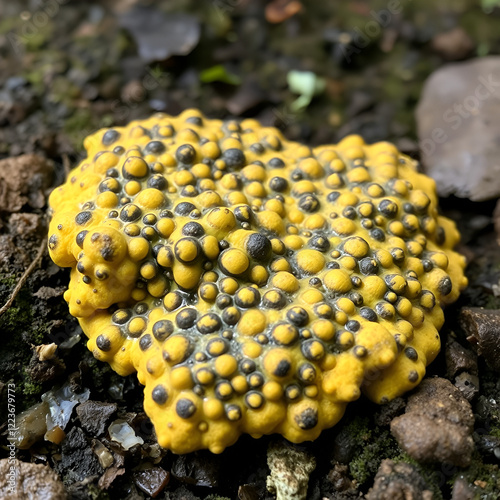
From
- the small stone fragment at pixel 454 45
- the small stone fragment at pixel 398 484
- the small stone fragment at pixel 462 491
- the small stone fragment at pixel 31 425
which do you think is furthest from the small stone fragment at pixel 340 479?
the small stone fragment at pixel 454 45

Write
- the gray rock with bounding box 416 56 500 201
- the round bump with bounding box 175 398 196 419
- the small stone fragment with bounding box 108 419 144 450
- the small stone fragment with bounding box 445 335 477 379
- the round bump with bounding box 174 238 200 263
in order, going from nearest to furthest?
the round bump with bounding box 175 398 196 419 < the round bump with bounding box 174 238 200 263 < the small stone fragment with bounding box 108 419 144 450 < the small stone fragment with bounding box 445 335 477 379 < the gray rock with bounding box 416 56 500 201

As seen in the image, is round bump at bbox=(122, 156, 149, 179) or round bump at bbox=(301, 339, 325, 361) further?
round bump at bbox=(122, 156, 149, 179)

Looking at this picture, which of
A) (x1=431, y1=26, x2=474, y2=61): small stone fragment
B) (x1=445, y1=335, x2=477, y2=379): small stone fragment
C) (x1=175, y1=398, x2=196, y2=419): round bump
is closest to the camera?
(x1=175, y1=398, x2=196, y2=419): round bump

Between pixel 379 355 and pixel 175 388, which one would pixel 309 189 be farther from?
pixel 175 388

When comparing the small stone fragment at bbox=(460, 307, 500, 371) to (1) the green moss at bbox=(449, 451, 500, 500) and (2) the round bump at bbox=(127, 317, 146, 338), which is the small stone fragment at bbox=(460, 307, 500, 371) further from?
(2) the round bump at bbox=(127, 317, 146, 338)

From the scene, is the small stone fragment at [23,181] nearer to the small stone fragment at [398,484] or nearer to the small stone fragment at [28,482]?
the small stone fragment at [28,482]

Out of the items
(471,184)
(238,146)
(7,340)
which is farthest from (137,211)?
(471,184)

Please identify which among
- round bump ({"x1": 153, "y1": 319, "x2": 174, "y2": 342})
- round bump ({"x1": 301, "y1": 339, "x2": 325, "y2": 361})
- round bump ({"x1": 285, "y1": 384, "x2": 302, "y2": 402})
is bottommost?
round bump ({"x1": 285, "y1": 384, "x2": 302, "y2": 402})

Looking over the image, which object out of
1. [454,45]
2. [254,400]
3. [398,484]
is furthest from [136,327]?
[454,45]

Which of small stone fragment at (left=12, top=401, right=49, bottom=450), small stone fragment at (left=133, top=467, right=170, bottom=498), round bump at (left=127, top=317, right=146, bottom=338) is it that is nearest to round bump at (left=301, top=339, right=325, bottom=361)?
round bump at (left=127, top=317, right=146, bottom=338)
